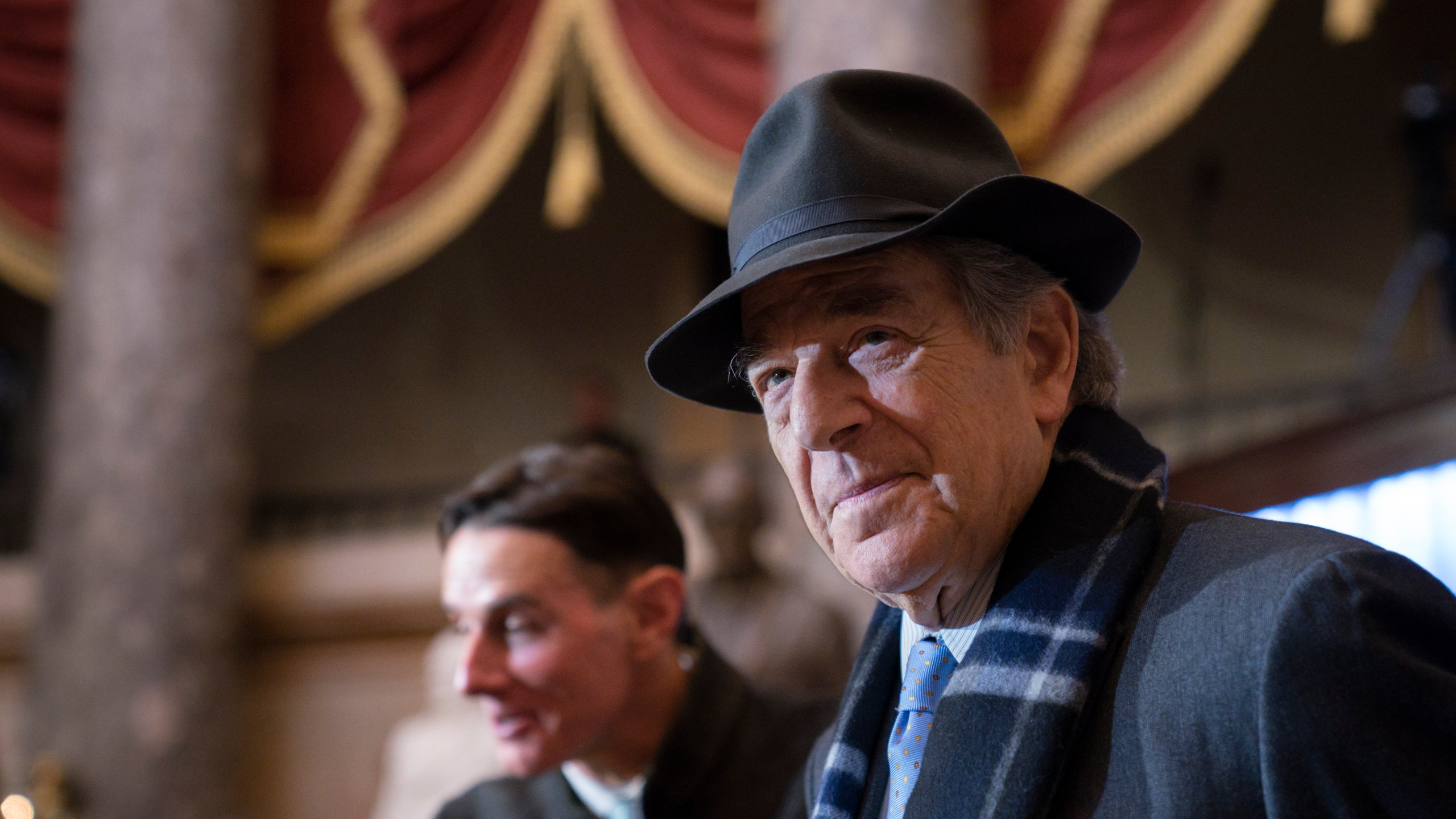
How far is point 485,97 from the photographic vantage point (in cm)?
424

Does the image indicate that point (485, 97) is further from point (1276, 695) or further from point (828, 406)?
point (1276, 695)

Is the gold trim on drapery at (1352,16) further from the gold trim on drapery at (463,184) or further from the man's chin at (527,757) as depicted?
the man's chin at (527,757)

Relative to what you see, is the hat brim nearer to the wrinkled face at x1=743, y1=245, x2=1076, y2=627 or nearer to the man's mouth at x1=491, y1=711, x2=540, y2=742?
the wrinkled face at x1=743, y1=245, x2=1076, y2=627

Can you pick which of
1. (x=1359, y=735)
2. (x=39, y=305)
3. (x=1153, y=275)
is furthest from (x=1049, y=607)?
(x=39, y=305)

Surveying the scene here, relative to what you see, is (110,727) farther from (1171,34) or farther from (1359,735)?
(1359,735)

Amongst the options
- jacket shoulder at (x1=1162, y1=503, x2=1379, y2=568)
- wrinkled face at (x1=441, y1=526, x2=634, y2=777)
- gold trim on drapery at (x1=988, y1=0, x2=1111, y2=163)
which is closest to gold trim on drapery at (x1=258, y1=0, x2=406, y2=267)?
gold trim on drapery at (x1=988, y1=0, x2=1111, y2=163)

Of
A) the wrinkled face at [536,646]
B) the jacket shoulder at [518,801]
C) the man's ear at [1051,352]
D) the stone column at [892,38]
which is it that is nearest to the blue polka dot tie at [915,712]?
the man's ear at [1051,352]

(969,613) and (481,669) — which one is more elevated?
(969,613)

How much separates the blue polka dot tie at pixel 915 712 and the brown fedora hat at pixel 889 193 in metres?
0.34

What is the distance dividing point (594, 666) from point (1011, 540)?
0.85 metres

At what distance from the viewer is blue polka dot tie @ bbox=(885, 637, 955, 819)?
1073 millimetres

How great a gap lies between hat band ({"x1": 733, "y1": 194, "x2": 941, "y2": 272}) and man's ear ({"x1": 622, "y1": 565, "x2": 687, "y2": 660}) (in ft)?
2.79

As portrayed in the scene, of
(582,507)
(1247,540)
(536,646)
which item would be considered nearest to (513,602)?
(536,646)

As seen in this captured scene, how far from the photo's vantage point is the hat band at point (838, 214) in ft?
3.29
